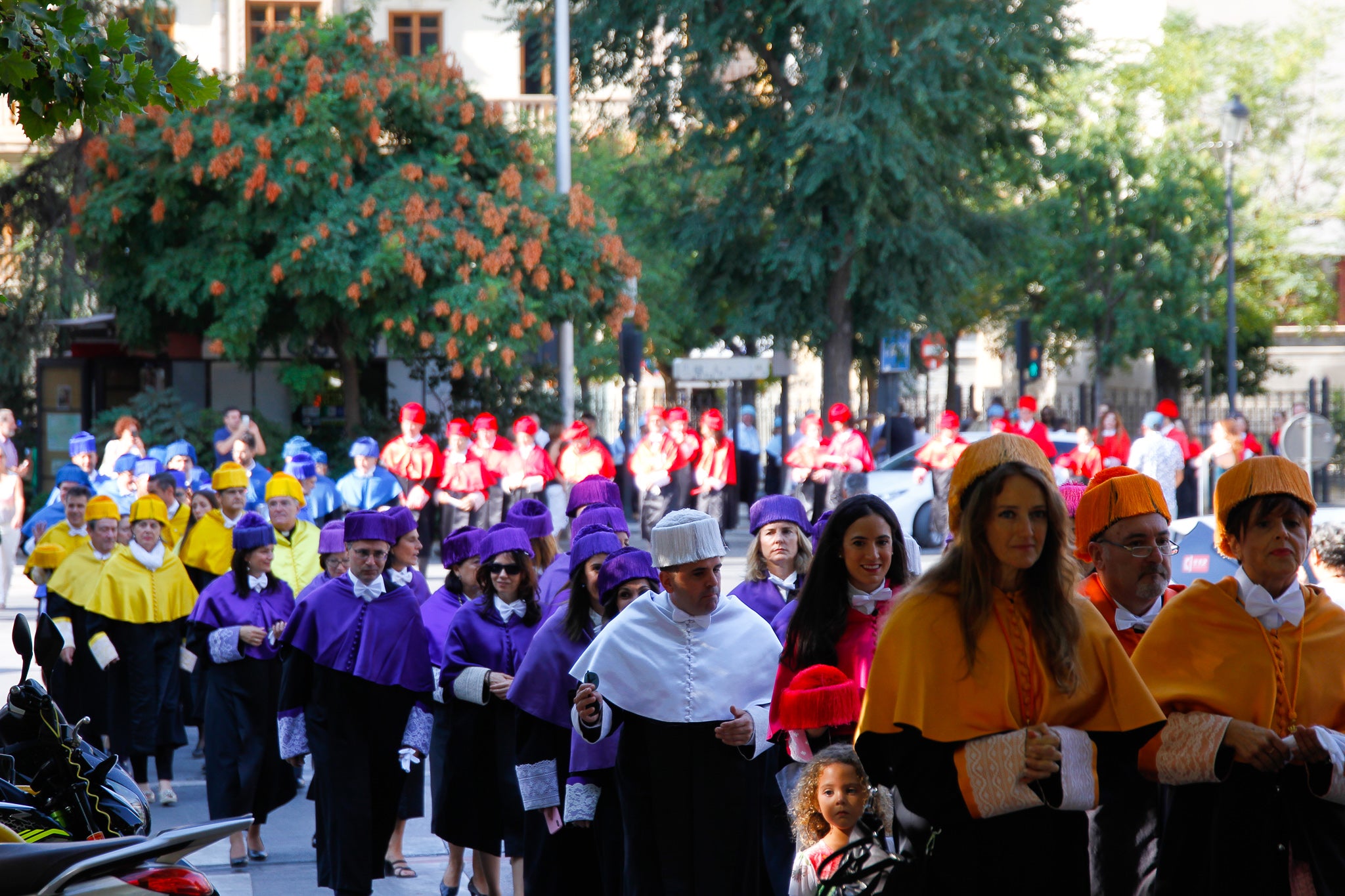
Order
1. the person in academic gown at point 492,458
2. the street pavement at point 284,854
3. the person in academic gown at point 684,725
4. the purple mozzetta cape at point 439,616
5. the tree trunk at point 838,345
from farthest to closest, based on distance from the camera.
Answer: the tree trunk at point 838,345, the person in academic gown at point 492,458, the street pavement at point 284,854, the purple mozzetta cape at point 439,616, the person in academic gown at point 684,725

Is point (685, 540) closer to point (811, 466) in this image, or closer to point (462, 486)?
point (462, 486)

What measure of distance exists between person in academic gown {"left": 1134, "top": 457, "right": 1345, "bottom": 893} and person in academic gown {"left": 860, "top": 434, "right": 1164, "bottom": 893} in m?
0.38

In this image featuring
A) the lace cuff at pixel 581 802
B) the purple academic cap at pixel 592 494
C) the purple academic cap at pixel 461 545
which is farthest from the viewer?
the purple academic cap at pixel 592 494

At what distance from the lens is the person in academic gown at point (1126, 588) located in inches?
185

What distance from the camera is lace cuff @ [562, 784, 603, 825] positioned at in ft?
18.9

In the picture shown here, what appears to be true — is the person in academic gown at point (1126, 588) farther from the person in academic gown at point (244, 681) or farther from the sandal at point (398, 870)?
the person in academic gown at point (244, 681)

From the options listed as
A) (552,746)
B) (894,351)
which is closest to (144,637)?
(552,746)

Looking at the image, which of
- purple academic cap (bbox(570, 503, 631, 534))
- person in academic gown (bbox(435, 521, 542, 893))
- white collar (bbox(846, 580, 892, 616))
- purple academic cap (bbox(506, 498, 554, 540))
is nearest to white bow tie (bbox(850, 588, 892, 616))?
white collar (bbox(846, 580, 892, 616))

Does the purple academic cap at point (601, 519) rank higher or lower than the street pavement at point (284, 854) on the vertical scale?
higher

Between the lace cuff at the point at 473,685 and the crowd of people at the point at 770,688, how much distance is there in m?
0.01

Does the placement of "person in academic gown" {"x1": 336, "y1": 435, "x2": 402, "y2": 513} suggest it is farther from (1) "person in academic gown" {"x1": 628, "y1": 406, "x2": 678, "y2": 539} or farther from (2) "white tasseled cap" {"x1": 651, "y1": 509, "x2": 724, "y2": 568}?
(2) "white tasseled cap" {"x1": 651, "y1": 509, "x2": 724, "y2": 568}

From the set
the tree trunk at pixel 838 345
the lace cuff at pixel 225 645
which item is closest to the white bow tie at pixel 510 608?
the lace cuff at pixel 225 645

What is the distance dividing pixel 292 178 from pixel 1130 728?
19.5 meters

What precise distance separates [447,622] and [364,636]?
0.47 m
